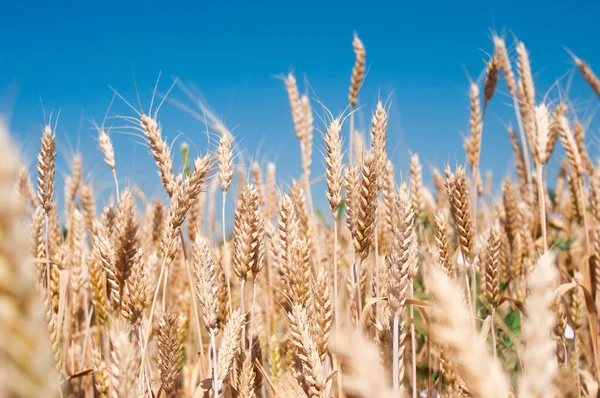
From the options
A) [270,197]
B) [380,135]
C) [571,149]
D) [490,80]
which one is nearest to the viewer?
[380,135]

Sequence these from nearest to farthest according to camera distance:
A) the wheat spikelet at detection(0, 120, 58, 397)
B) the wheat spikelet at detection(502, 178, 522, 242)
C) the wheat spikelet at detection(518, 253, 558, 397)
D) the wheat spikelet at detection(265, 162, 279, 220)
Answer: the wheat spikelet at detection(0, 120, 58, 397) → the wheat spikelet at detection(518, 253, 558, 397) → the wheat spikelet at detection(502, 178, 522, 242) → the wheat spikelet at detection(265, 162, 279, 220)

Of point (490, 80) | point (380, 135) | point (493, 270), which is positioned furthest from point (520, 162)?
point (380, 135)

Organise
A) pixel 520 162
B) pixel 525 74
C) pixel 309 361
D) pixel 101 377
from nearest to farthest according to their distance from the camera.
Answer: pixel 309 361
pixel 101 377
pixel 525 74
pixel 520 162

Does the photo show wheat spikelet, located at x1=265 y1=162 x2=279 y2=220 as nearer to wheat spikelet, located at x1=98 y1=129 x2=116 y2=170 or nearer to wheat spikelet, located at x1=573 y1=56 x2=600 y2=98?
wheat spikelet, located at x1=98 y1=129 x2=116 y2=170

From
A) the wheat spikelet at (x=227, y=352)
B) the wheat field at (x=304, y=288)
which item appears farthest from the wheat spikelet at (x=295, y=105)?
the wheat spikelet at (x=227, y=352)

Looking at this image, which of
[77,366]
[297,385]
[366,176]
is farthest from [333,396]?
[77,366]

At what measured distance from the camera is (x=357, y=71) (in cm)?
295

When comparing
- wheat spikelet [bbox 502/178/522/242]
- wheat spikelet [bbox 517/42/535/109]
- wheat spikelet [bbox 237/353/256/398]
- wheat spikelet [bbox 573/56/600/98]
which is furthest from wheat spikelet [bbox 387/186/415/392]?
wheat spikelet [bbox 573/56/600/98]

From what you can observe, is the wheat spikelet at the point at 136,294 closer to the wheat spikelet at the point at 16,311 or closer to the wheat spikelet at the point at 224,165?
the wheat spikelet at the point at 224,165

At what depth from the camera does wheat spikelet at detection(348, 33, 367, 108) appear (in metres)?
2.88

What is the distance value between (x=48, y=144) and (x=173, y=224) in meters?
0.68

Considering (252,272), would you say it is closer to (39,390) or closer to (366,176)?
(366,176)

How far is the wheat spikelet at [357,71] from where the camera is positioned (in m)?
2.88

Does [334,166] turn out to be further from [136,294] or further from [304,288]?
[136,294]
